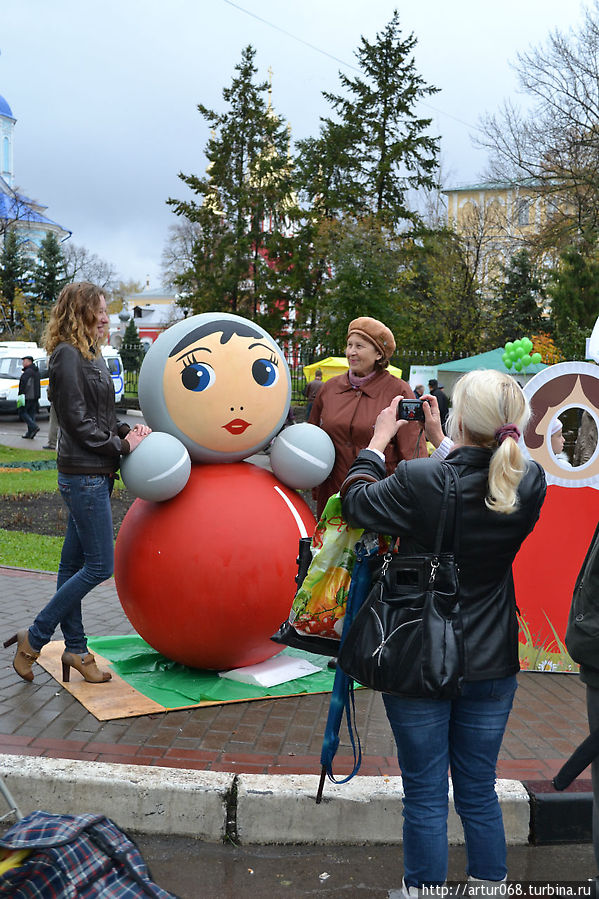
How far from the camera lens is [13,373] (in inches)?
1060

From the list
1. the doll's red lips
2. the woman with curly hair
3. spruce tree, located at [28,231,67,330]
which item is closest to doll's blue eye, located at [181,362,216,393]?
the doll's red lips

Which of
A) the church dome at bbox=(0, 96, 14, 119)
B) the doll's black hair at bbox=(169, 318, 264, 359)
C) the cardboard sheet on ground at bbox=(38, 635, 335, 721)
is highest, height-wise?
the church dome at bbox=(0, 96, 14, 119)

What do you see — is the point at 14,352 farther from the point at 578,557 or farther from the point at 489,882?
the point at 489,882

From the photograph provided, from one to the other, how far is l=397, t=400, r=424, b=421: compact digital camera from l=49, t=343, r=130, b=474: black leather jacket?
1939mm

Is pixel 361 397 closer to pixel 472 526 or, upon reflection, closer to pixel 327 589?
pixel 327 589

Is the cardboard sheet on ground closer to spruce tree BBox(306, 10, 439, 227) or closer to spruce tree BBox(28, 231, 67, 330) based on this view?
spruce tree BBox(306, 10, 439, 227)

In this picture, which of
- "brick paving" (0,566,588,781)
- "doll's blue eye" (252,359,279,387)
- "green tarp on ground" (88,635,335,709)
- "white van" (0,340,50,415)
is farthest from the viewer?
"white van" (0,340,50,415)

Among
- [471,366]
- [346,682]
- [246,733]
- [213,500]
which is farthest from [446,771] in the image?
[471,366]

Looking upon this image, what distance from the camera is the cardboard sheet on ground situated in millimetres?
4457

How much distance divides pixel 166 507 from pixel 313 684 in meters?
1.36

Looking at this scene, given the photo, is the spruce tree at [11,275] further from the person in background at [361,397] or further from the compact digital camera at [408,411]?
the compact digital camera at [408,411]

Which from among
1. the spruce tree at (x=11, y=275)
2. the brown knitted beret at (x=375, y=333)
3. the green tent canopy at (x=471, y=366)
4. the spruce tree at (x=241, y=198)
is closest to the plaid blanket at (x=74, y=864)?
the brown knitted beret at (x=375, y=333)


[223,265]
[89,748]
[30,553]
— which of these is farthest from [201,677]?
[223,265]

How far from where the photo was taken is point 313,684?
15.9 ft
